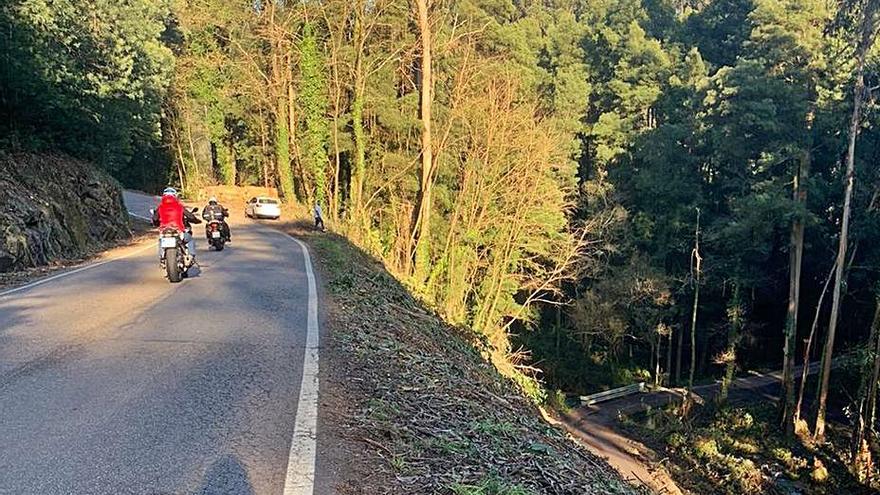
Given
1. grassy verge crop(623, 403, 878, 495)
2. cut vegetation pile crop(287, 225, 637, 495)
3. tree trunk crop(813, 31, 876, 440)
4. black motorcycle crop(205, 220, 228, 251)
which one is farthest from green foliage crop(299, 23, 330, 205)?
cut vegetation pile crop(287, 225, 637, 495)

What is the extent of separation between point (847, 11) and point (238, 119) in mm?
42399

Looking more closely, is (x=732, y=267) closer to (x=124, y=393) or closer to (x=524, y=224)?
(x=524, y=224)

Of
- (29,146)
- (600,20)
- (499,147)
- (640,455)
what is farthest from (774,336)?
(29,146)

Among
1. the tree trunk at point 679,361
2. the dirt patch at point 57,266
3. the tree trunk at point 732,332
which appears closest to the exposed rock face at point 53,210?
the dirt patch at point 57,266

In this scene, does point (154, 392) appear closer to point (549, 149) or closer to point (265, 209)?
point (549, 149)

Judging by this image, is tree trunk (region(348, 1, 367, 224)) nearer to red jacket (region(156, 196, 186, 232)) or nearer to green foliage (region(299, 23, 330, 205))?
green foliage (region(299, 23, 330, 205))

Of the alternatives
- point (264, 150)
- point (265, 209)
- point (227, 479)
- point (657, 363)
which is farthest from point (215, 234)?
point (264, 150)

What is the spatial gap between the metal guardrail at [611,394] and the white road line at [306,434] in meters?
28.6

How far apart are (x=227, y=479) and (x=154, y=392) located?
5.80 feet

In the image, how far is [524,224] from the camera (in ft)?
95.6

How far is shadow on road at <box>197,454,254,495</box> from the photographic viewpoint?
11.6 ft

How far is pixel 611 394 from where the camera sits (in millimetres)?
34438

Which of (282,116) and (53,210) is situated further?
(282,116)

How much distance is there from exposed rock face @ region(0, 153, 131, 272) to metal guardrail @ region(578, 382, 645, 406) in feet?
76.7
